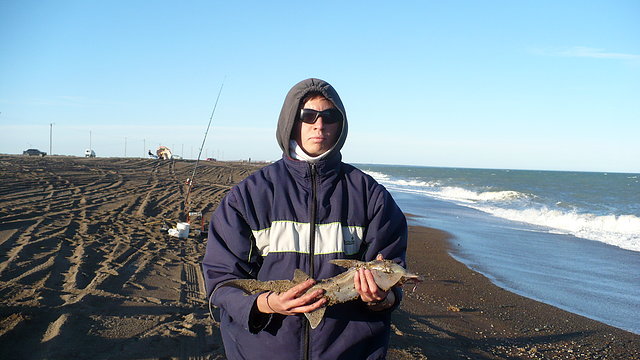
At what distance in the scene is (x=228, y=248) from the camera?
2516mm

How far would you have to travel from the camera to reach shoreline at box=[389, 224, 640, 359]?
616cm

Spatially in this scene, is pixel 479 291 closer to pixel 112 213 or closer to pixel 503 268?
pixel 503 268

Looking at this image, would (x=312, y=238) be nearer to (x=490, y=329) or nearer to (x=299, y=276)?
(x=299, y=276)

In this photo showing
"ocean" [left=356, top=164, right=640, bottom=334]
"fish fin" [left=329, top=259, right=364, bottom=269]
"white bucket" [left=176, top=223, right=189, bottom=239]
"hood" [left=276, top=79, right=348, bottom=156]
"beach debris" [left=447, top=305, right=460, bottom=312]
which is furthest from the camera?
"white bucket" [left=176, top=223, right=189, bottom=239]

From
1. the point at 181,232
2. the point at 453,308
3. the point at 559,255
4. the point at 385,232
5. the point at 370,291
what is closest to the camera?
the point at 370,291

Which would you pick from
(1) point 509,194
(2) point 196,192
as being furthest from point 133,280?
(1) point 509,194

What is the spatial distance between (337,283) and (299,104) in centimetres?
109

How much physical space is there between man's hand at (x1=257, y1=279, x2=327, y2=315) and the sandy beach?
341 cm

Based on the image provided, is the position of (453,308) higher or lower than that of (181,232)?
lower

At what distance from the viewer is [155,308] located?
6.47 m

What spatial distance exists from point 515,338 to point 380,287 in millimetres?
5614

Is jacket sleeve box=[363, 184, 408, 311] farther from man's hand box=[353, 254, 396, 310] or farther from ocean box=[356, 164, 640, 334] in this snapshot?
ocean box=[356, 164, 640, 334]

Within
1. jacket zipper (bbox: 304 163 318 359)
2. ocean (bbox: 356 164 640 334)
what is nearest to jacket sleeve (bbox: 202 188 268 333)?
jacket zipper (bbox: 304 163 318 359)

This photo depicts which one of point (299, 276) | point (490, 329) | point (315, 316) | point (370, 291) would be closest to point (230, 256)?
point (299, 276)
